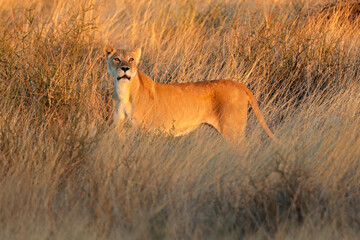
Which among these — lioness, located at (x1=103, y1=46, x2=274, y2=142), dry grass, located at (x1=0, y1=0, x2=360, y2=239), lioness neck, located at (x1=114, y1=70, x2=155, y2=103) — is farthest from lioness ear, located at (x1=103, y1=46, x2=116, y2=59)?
dry grass, located at (x1=0, y1=0, x2=360, y2=239)

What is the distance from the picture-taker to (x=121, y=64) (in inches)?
232

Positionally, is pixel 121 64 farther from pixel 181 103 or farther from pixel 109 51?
pixel 181 103

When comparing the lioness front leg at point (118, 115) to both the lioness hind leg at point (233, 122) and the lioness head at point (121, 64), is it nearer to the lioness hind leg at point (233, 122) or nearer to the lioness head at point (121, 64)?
the lioness head at point (121, 64)

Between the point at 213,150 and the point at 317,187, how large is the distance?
3.36ft

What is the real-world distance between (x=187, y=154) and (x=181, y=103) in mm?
1148

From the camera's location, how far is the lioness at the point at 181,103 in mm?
5961

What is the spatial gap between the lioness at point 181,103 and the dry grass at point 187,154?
0.25 m

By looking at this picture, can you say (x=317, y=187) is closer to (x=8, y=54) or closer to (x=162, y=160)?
(x=162, y=160)

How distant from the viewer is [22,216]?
3.93 meters

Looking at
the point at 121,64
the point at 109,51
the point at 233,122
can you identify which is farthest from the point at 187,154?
the point at 109,51

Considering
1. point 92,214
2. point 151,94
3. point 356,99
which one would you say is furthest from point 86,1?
point 92,214

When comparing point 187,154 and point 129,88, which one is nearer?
point 187,154

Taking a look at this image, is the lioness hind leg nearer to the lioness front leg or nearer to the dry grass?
the dry grass

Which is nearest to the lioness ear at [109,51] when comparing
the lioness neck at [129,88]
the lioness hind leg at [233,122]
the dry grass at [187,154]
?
the lioness neck at [129,88]
